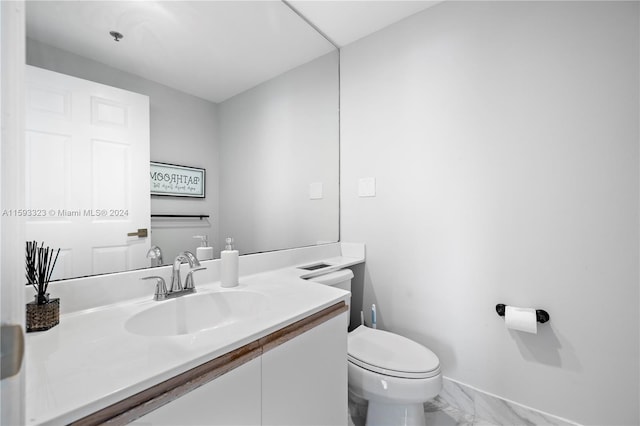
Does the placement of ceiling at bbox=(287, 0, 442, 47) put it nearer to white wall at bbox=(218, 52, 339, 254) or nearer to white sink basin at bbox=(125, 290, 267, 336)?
white wall at bbox=(218, 52, 339, 254)

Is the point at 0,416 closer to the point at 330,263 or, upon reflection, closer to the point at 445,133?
the point at 330,263

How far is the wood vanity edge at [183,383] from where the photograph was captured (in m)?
0.45

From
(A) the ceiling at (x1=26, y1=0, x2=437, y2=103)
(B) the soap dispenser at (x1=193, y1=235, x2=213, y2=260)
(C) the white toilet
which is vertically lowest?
(C) the white toilet

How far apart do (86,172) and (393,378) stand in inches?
51.6

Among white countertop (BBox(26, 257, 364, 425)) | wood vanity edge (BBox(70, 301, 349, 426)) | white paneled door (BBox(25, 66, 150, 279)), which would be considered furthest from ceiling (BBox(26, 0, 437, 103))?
wood vanity edge (BBox(70, 301, 349, 426))

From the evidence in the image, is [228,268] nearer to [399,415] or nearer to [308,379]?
[308,379]

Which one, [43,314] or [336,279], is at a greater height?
[43,314]

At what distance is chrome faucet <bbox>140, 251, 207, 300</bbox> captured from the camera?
89cm

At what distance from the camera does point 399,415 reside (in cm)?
115

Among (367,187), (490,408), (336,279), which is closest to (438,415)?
(490,408)

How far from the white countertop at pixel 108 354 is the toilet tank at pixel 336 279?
1.52ft

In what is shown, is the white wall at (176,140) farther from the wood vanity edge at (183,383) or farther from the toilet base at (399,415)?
the toilet base at (399,415)

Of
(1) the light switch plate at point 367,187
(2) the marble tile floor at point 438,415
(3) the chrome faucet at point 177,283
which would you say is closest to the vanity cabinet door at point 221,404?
(3) the chrome faucet at point 177,283

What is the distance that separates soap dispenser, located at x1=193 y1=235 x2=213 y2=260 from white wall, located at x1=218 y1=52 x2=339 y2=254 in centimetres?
8
